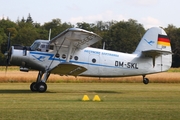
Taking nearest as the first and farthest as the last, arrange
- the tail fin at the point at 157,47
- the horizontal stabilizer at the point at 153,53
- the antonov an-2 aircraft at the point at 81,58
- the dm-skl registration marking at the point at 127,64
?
the antonov an-2 aircraft at the point at 81,58, the horizontal stabilizer at the point at 153,53, the dm-skl registration marking at the point at 127,64, the tail fin at the point at 157,47

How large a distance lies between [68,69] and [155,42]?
20.5 feet

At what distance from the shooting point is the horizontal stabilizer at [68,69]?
20172mm

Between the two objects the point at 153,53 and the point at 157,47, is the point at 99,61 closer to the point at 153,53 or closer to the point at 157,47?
the point at 153,53

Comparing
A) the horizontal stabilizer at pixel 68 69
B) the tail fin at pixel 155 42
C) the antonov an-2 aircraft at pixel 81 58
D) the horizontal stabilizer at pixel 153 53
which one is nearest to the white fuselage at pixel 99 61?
the antonov an-2 aircraft at pixel 81 58

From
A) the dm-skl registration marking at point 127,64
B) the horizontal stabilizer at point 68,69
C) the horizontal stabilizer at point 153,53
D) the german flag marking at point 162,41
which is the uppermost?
the german flag marking at point 162,41

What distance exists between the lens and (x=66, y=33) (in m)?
19.8

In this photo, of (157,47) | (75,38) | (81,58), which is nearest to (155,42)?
(157,47)

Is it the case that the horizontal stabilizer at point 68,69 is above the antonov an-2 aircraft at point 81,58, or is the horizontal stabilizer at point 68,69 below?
below

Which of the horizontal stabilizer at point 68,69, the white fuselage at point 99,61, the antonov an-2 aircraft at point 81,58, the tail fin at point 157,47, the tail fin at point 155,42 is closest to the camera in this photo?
the horizontal stabilizer at point 68,69

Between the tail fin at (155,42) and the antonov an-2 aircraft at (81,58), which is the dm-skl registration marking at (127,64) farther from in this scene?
the tail fin at (155,42)

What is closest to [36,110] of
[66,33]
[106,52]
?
[66,33]

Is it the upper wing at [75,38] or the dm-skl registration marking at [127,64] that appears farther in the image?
the dm-skl registration marking at [127,64]

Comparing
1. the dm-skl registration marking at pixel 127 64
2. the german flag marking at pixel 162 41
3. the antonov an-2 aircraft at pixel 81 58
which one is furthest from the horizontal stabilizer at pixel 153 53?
the german flag marking at pixel 162 41

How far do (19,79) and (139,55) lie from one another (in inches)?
458
